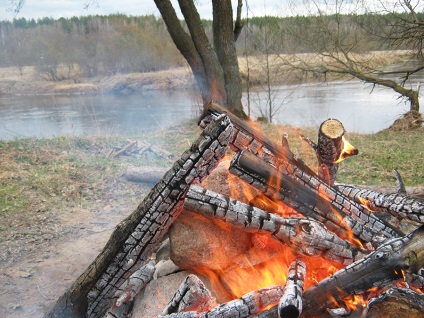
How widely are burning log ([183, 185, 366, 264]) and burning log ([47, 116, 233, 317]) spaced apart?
11 centimetres

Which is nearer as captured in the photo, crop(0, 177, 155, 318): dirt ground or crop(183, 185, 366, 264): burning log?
crop(183, 185, 366, 264): burning log

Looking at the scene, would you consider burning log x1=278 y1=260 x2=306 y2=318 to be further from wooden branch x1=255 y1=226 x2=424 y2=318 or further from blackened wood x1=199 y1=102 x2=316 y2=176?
blackened wood x1=199 y1=102 x2=316 y2=176

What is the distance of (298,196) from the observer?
2143 millimetres

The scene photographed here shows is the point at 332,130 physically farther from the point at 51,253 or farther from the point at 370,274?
the point at 51,253

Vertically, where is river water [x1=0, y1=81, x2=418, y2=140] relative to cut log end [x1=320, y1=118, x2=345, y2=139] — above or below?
below

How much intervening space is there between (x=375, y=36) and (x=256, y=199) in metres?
9.81

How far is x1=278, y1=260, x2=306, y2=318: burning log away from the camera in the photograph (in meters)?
1.69

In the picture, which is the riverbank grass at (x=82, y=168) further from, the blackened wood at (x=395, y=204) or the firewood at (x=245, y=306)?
the firewood at (x=245, y=306)

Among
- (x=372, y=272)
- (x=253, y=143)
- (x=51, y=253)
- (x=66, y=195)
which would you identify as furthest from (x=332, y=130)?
(x=66, y=195)

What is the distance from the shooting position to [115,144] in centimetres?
764

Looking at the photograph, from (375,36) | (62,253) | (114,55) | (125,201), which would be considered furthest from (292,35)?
(114,55)

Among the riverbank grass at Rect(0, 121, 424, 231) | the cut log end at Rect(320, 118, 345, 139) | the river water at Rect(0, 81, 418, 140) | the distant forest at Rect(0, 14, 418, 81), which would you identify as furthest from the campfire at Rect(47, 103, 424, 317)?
the distant forest at Rect(0, 14, 418, 81)

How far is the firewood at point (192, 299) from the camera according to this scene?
1.94 m

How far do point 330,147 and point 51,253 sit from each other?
2.70 metres
